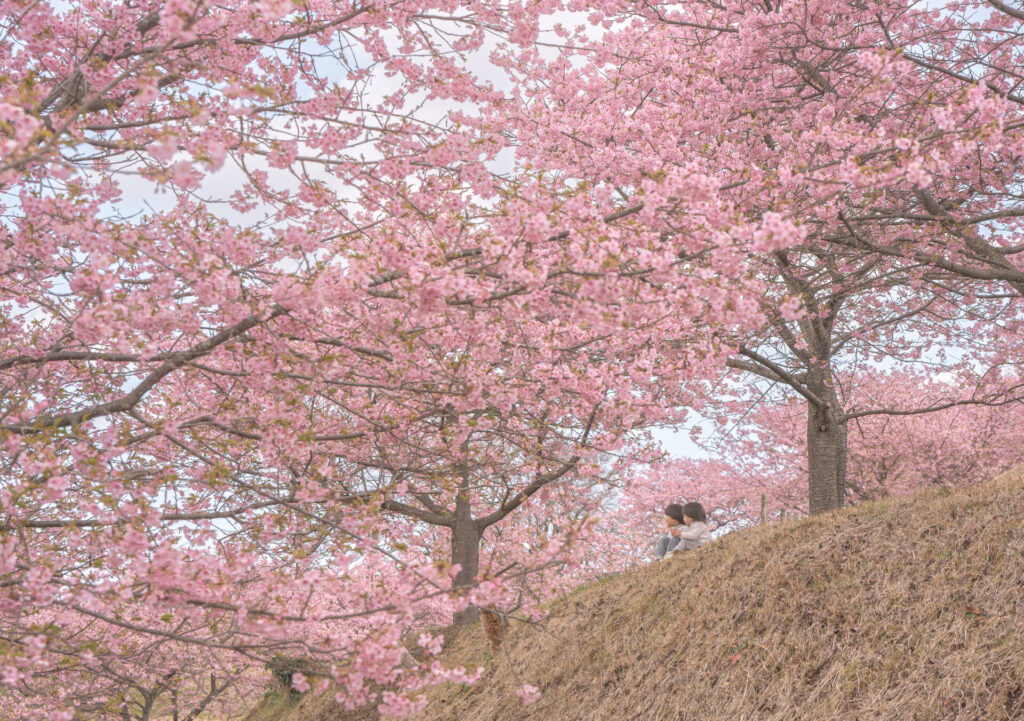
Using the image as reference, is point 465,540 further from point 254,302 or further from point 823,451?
point 254,302

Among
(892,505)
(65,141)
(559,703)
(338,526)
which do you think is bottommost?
(559,703)

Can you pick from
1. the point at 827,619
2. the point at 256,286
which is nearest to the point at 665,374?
the point at 827,619

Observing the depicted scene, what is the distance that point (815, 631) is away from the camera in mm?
6383

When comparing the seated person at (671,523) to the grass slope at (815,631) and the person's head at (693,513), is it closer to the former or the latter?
the person's head at (693,513)

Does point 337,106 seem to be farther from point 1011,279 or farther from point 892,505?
point 892,505

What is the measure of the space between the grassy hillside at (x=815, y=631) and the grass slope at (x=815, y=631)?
0.05 ft

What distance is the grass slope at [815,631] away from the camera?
5422mm

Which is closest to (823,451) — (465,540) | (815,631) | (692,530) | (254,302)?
(692,530)

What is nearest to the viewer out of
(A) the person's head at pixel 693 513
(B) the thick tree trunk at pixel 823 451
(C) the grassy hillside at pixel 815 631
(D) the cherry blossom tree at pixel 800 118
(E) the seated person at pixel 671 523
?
(C) the grassy hillside at pixel 815 631

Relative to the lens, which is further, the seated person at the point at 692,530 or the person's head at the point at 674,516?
the person's head at the point at 674,516

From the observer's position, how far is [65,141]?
3.41m

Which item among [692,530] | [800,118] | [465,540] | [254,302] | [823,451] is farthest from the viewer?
[465,540]

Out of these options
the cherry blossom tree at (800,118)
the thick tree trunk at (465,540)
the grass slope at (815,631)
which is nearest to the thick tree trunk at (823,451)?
the cherry blossom tree at (800,118)

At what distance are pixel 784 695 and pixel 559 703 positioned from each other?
250 cm
